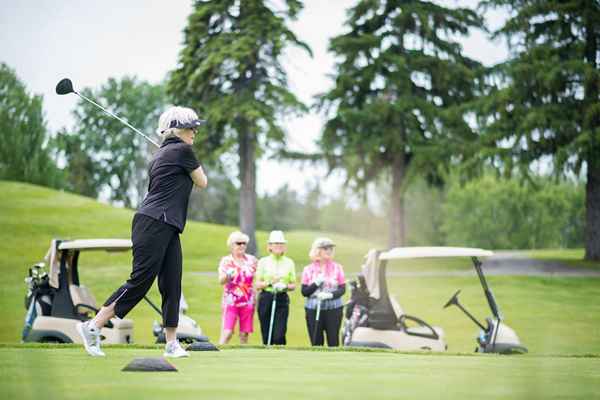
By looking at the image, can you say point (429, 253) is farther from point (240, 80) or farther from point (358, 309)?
point (240, 80)

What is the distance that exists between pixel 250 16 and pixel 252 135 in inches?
160

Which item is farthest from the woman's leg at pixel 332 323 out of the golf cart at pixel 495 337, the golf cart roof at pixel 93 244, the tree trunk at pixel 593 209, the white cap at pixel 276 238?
the tree trunk at pixel 593 209

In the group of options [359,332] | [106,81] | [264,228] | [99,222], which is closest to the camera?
[359,332]

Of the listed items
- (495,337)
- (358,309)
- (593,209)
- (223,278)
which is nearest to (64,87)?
(223,278)

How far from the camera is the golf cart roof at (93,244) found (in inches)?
452

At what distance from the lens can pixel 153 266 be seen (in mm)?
6445

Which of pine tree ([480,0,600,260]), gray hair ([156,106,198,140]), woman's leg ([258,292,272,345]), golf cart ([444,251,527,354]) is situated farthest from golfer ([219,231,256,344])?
→ pine tree ([480,0,600,260])

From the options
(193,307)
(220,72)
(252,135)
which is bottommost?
(193,307)

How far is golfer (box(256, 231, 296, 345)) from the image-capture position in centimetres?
1084

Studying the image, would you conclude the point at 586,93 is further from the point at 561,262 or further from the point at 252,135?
the point at 252,135

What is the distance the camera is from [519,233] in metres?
67.7

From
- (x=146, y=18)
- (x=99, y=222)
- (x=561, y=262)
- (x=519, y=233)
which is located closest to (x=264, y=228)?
(x=519, y=233)

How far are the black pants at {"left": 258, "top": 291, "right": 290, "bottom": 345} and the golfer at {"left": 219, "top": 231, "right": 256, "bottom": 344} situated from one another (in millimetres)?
143

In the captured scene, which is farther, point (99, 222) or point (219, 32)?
point (99, 222)
